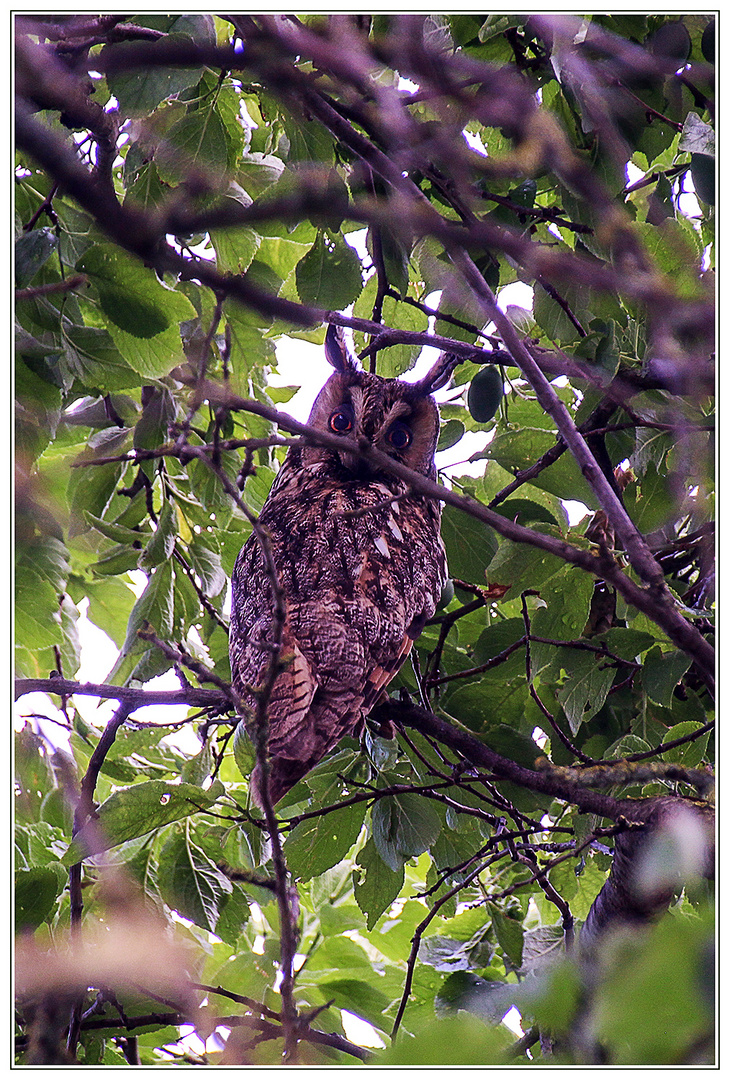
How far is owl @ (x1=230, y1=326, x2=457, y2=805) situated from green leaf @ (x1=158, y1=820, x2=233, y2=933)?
0.21 m

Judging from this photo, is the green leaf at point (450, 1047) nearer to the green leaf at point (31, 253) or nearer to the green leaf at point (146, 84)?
the green leaf at point (31, 253)

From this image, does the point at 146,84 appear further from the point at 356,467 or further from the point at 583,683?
the point at 583,683

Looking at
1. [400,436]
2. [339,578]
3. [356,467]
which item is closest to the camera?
[339,578]

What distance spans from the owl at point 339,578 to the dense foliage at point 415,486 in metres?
0.13

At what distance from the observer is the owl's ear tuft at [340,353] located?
2920 millimetres

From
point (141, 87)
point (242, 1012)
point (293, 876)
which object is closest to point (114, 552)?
point (293, 876)

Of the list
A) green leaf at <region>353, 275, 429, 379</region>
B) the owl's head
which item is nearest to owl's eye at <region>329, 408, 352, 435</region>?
the owl's head

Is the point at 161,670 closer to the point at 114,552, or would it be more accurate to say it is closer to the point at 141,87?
the point at 114,552

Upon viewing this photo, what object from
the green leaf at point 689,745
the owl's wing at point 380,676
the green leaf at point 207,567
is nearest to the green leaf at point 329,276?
the green leaf at point 207,567

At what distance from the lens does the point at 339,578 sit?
87.0 inches

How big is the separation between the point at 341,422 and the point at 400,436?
0.68 ft

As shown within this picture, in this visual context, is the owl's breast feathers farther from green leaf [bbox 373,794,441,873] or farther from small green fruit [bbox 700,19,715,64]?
small green fruit [bbox 700,19,715,64]

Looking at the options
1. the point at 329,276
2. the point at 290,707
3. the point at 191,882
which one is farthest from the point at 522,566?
the point at 191,882

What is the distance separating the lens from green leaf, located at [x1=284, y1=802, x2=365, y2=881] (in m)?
2.04
